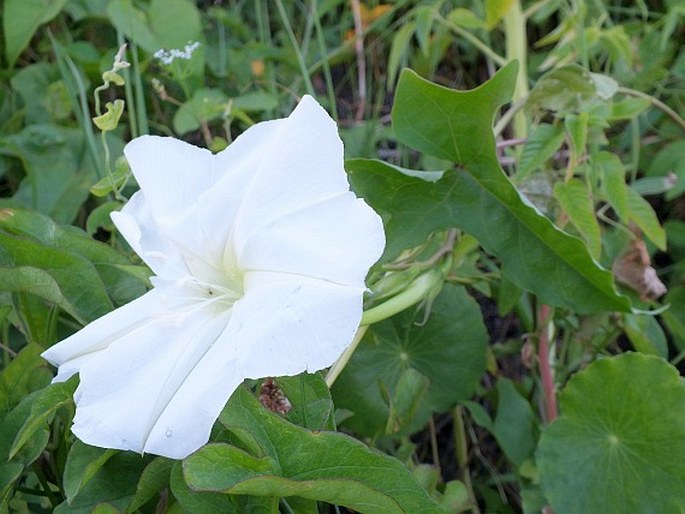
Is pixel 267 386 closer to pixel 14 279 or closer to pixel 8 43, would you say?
pixel 14 279

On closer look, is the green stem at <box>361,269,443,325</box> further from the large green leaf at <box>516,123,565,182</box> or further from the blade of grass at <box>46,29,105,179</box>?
the blade of grass at <box>46,29,105,179</box>

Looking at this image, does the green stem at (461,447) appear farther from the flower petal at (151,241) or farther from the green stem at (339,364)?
the flower petal at (151,241)

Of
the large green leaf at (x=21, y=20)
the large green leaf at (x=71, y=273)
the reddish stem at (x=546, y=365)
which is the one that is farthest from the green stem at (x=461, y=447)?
the large green leaf at (x=21, y=20)

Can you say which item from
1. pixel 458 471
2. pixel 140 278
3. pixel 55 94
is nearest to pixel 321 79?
pixel 55 94

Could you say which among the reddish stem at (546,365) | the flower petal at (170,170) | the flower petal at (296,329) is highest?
the flower petal at (170,170)

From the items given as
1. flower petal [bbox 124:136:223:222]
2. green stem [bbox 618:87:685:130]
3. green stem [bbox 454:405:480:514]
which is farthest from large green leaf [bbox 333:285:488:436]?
flower petal [bbox 124:136:223:222]

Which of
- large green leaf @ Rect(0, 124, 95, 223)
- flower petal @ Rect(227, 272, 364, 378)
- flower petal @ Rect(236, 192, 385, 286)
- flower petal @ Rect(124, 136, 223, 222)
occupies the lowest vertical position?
large green leaf @ Rect(0, 124, 95, 223)

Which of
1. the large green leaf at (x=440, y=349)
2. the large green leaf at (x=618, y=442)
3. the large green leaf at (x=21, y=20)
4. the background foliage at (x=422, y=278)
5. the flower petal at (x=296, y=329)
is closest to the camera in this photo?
the flower petal at (x=296, y=329)
